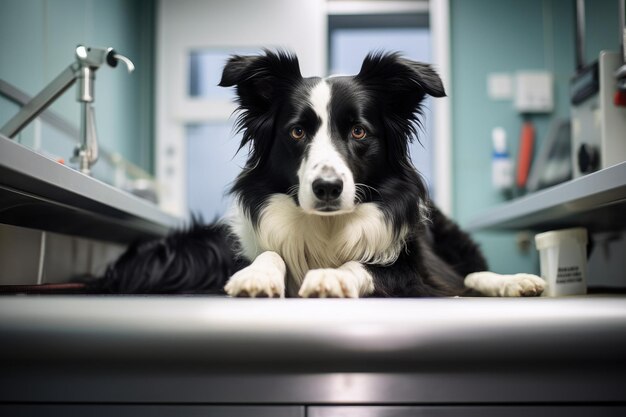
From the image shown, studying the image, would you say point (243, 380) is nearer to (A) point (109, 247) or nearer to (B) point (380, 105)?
(B) point (380, 105)

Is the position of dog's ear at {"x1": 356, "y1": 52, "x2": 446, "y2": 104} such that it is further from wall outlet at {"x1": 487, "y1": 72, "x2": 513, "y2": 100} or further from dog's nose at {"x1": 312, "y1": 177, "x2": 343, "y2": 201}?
wall outlet at {"x1": 487, "y1": 72, "x2": 513, "y2": 100}

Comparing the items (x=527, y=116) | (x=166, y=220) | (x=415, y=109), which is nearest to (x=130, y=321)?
(x=415, y=109)

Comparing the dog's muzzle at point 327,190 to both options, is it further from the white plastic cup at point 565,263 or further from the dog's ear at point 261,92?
the white plastic cup at point 565,263

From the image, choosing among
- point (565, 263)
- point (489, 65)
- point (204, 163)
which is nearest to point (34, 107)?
point (565, 263)

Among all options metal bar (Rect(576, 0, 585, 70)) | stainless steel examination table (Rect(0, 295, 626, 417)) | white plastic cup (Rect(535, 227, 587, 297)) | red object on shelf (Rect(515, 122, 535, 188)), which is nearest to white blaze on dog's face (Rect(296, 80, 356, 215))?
stainless steel examination table (Rect(0, 295, 626, 417))

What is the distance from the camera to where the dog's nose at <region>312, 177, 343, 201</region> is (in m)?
1.16

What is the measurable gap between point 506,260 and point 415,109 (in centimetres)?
236

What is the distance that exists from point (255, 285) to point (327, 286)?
0.42ft

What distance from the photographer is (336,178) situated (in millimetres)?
1162

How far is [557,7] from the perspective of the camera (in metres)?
3.81

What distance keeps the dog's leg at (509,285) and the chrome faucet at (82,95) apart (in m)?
1.22

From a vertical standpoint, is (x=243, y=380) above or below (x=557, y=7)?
below

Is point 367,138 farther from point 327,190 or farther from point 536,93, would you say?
point 536,93

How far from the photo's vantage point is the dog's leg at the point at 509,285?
1.32m
